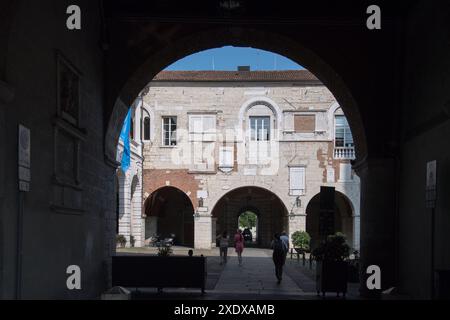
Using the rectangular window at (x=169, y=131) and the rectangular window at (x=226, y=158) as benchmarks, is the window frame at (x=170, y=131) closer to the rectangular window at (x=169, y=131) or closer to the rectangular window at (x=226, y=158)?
the rectangular window at (x=169, y=131)

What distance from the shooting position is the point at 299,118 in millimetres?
32812

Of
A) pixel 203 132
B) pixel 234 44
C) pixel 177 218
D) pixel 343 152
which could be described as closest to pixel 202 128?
pixel 203 132

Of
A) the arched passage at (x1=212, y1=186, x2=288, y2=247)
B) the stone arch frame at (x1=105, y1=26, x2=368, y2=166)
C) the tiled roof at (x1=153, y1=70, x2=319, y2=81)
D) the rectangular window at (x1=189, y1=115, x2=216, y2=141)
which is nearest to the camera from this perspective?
the stone arch frame at (x1=105, y1=26, x2=368, y2=166)

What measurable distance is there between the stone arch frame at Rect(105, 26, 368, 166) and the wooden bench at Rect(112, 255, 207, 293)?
7.13ft

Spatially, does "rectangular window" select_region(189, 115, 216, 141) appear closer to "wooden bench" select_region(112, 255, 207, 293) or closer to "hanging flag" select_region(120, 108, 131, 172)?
"hanging flag" select_region(120, 108, 131, 172)

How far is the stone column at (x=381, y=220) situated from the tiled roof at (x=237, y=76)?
2196 centimetres

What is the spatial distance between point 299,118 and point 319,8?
2187 cm

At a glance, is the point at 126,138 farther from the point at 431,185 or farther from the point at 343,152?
the point at 343,152

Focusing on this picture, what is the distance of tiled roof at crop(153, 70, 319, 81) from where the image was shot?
3300 cm

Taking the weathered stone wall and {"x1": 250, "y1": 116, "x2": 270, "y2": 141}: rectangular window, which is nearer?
the weathered stone wall

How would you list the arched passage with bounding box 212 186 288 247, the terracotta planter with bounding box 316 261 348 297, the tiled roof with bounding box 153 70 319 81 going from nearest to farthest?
the terracotta planter with bounding box 316 261 348 297
the tiled roof with bounding box 153 70 319 81
the arched passage with bounding box 212 186 288 247

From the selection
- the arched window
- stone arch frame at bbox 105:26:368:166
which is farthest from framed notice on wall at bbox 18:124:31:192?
the arched window

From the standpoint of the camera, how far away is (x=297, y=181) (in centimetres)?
3278
